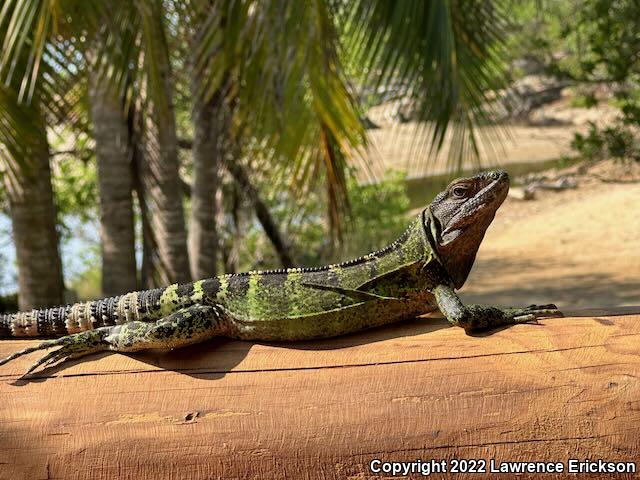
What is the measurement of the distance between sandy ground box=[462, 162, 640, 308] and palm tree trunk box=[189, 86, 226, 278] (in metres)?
4.78

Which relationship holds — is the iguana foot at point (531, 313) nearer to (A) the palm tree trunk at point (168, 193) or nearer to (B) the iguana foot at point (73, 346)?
(B) the iguana foot at point (73, 346)

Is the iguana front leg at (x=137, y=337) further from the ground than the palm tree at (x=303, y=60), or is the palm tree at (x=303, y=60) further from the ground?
the palm tree at (x=303, y=60)

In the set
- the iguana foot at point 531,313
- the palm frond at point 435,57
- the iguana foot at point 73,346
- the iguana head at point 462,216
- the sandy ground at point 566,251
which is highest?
the palm frond at point 435,57

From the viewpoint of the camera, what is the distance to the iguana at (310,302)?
10.8 feet

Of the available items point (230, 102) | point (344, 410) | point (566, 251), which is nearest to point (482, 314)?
point (344, 410)

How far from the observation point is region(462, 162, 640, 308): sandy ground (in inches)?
457

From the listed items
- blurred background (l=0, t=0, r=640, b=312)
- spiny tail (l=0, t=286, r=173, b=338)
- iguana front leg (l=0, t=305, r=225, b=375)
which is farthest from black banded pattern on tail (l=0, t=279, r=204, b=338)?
blurred background (l=0, t=0, r=640, b=312)

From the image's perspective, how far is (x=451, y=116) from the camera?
6.86 m

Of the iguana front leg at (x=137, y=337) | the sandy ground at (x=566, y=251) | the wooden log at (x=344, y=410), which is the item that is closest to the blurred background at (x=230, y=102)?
the sandy ground at (x=566, y=251)

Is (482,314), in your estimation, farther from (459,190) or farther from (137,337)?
(137,337)

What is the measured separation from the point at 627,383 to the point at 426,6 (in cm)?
461

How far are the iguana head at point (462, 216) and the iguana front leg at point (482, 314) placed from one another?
7.7 inches

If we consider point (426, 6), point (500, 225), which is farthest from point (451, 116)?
point (500, 225)

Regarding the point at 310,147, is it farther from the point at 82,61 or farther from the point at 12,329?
the point at 12,329
